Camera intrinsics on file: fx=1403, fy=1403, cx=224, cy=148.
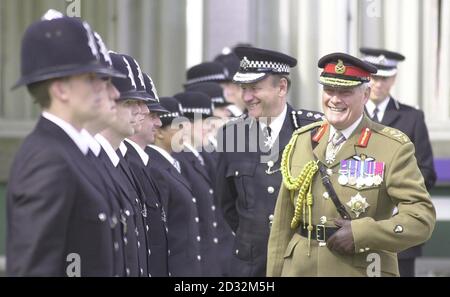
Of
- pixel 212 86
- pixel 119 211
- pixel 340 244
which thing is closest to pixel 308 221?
pixel 340 244

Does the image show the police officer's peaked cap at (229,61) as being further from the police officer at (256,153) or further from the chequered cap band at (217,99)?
the police officer at (256,153)

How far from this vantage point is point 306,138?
7184 mm

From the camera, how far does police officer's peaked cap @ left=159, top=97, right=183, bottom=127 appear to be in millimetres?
9031

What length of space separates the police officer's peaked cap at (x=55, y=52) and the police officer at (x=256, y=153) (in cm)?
288

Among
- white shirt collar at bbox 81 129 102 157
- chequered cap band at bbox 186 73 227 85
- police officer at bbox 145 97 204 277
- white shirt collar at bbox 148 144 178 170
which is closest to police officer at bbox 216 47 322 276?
police officer at bbox 145 97 204 277

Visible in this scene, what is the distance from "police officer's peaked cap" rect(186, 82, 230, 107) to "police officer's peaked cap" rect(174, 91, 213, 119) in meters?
1.28

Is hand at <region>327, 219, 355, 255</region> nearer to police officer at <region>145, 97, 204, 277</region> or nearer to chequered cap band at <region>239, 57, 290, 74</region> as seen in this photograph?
police officer at <region>145, 97, 204, 277</region>

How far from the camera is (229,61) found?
13.8 metres

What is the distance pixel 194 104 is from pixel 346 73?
3470mm

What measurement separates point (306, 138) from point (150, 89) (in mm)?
927

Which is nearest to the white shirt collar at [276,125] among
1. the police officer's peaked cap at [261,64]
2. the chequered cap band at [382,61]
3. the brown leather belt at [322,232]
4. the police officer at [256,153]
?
the police officer at [256,153]

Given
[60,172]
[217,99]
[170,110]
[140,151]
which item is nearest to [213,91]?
[217,99]

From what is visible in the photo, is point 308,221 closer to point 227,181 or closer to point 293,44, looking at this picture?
point 227,181

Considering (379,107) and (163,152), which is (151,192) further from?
(379,107)
